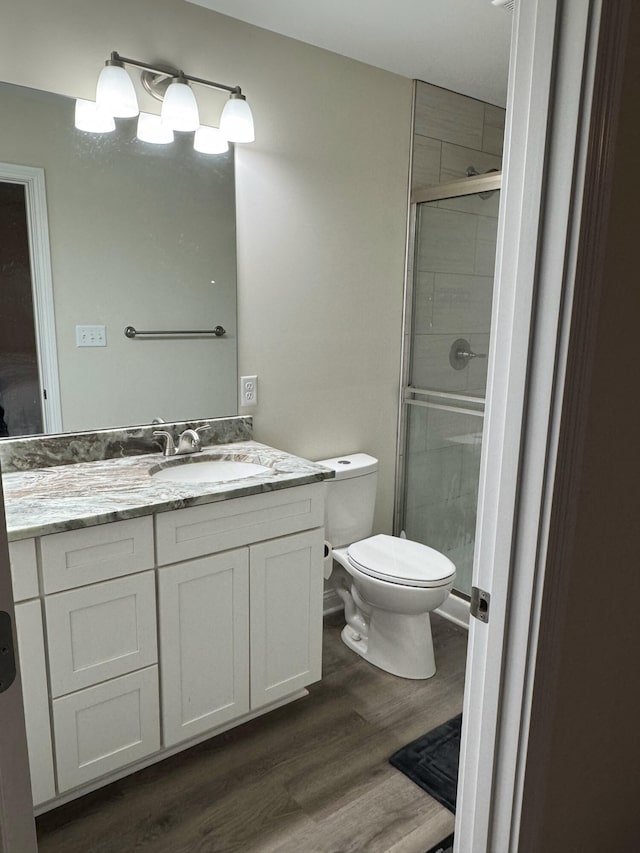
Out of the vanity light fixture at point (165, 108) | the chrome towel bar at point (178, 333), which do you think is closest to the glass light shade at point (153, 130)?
the vanity light fixture at point (165, 108)

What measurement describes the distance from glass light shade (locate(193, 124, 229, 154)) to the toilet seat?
1.61m

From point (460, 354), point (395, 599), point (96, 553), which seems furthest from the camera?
point (460, 354)

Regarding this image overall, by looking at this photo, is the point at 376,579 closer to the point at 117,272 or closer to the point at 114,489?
the point at 114,489

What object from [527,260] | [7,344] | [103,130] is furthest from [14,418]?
[527,260]

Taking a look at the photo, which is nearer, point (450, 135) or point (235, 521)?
point (235, 521)

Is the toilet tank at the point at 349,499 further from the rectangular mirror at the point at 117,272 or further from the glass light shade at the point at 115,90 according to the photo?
the glass light shade at the point at 115,90

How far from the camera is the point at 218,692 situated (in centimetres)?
191

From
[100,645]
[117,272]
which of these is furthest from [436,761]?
[117,272]

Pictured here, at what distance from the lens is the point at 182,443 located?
2189 millimetres

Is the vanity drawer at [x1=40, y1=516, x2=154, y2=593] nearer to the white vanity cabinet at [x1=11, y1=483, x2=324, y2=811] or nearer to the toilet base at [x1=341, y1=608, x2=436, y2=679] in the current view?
the white vanity cabinet at [x1=11, y1=483, x2=324, y2=811]

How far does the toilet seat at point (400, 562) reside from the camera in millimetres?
2277

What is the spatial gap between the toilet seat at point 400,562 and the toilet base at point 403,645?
7.1 inches

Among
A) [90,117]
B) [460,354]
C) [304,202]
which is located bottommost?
[460,354]

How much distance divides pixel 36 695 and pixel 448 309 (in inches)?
85.5
